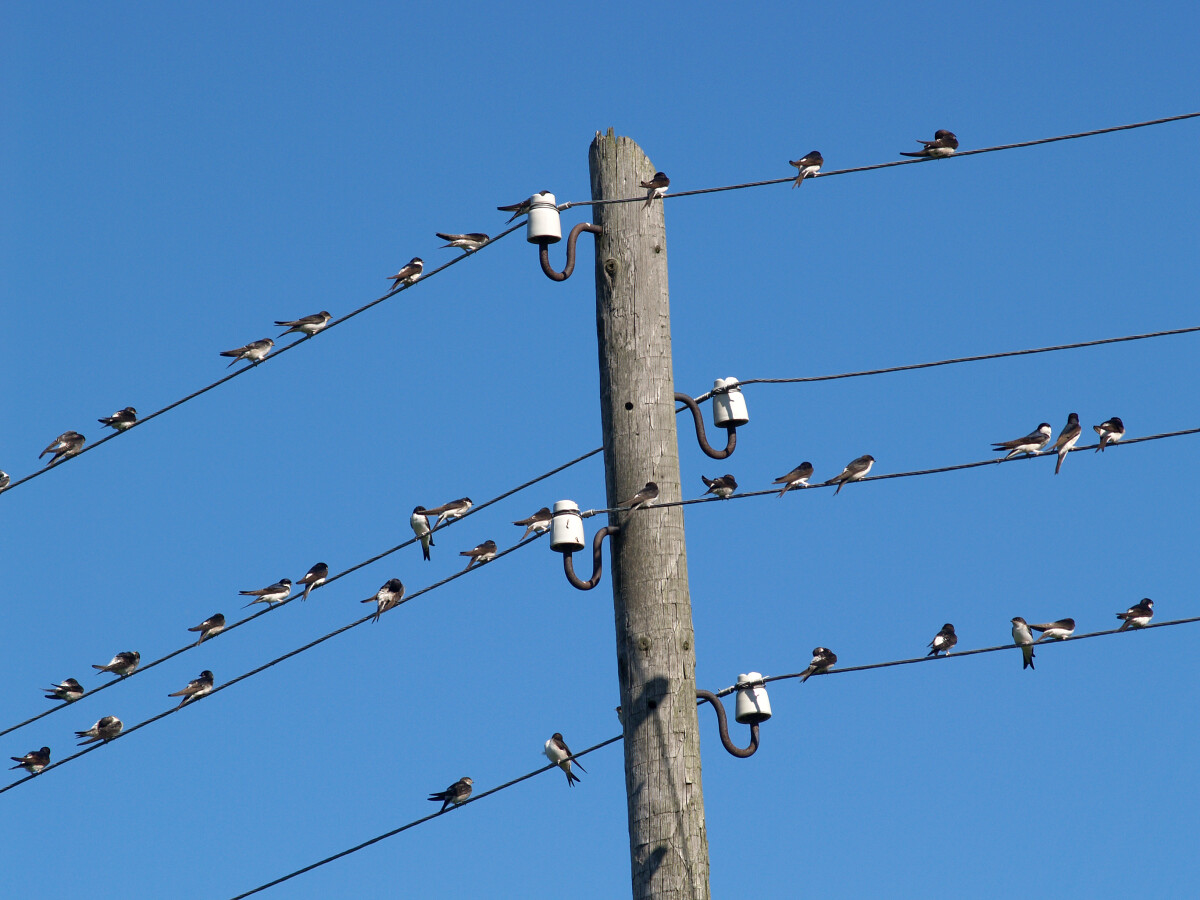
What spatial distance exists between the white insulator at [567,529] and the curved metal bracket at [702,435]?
2.84 ft

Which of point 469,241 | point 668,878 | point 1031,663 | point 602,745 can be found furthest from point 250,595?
point 668,878

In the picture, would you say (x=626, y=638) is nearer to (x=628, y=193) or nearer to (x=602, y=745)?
(x=602, y=745)

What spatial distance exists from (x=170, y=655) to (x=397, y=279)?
342 cm

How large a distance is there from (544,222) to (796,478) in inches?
110

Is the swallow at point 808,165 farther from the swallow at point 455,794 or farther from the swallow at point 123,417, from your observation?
the swallow at point 123,417

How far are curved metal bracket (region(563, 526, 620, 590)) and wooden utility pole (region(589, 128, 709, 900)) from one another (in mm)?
69

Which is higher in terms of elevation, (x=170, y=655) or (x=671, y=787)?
(x=170, y=655)

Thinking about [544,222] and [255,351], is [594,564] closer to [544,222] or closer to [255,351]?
[544,222]

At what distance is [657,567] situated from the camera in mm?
8156

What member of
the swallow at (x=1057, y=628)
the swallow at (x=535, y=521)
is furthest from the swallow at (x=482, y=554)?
the swallow at (x=1057, y=628)

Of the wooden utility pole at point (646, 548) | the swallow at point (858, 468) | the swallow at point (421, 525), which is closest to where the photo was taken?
the wooden utility pole at point (646, 548)

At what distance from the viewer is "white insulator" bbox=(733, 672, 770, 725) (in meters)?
8.39

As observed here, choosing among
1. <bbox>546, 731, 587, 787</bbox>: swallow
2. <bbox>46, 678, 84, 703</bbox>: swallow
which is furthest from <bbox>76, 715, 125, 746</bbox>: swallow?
<bbox>546, 731, 587, 787</bbox>: swallow

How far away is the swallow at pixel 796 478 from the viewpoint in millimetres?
9531
